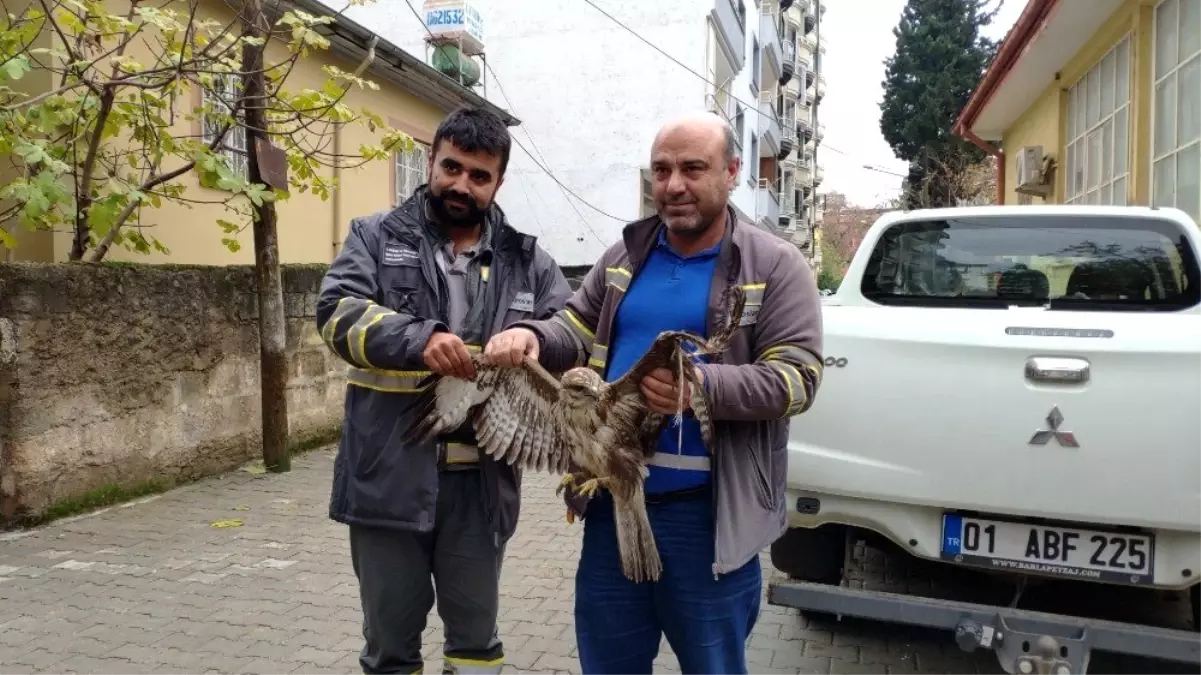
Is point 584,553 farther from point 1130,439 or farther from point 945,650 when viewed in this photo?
point 945,650

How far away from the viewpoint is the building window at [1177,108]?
23.7ft

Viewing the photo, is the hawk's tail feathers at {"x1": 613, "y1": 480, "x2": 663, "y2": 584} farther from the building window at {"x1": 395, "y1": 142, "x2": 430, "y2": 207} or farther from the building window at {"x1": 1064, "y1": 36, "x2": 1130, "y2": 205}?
the building window at {"x1": 395, "y1": 142, "x2": 430, "y2": 207}

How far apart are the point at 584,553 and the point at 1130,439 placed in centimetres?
183

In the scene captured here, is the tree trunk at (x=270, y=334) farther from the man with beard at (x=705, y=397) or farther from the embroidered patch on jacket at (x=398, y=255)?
the man with beard at (x=705, y=397)

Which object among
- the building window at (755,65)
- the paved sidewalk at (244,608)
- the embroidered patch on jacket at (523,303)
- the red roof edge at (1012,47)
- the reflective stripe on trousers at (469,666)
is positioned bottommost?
the paved sidewalk at (244,608)

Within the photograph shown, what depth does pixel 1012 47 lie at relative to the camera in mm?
10547

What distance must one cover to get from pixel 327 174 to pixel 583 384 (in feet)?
28.0

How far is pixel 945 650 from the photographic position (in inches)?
161

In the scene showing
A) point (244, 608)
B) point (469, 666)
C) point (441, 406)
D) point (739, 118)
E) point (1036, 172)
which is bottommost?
point (244, 608)

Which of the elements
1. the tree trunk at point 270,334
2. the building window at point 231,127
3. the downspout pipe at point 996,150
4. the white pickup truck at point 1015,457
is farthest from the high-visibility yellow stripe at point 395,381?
the downspout pipe at point 996,150

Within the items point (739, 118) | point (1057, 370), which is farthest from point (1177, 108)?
point (739, 118)

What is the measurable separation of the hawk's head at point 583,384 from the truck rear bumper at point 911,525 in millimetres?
1457

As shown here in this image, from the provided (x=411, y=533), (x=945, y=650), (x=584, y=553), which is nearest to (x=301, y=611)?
(x=411, y=533)

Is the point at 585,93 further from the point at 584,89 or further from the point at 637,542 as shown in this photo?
the point at 637,542
